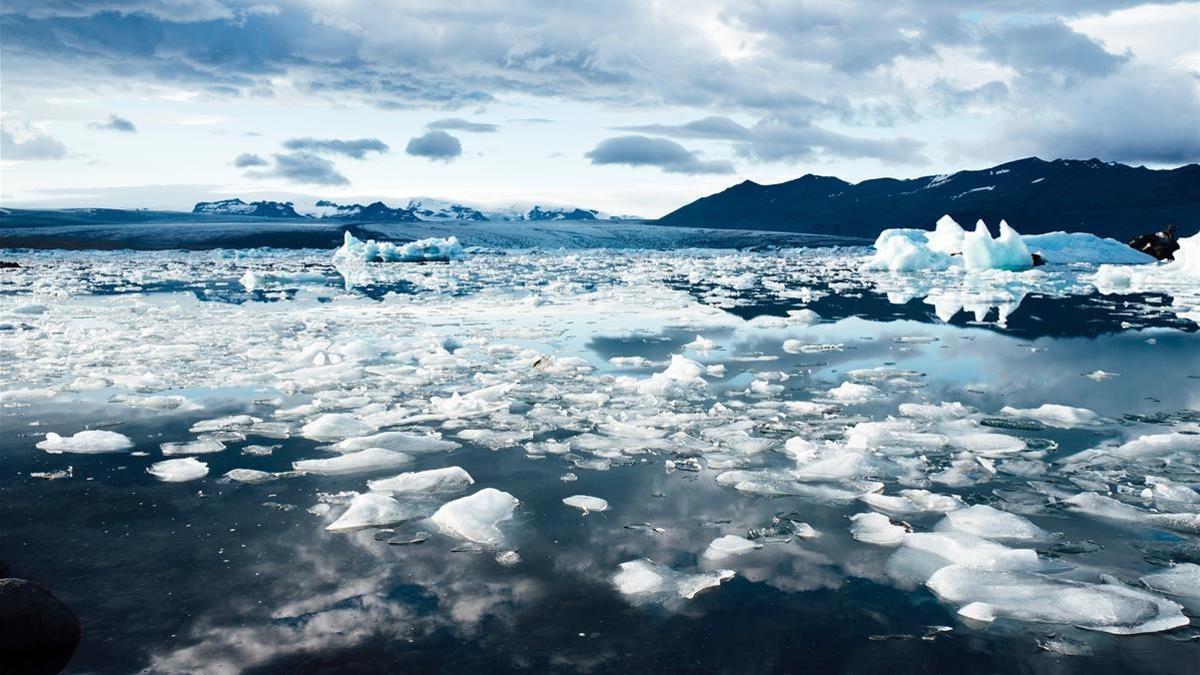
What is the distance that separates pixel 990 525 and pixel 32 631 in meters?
4.22

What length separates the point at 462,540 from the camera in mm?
4180

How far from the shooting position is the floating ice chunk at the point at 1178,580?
3521 mm

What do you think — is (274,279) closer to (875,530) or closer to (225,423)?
(225,423)

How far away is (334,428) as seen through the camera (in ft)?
20.6

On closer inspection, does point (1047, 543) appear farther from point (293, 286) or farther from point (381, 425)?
point (293, 286)

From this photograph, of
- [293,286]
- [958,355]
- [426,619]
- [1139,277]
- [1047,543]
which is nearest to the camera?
[426,619]

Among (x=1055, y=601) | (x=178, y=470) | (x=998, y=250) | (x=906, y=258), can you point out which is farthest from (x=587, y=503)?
(x=906, y=258)

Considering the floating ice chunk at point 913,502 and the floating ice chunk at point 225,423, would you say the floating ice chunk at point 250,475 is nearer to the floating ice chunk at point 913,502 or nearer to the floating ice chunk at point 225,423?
the floating ice chunk at point 225,423

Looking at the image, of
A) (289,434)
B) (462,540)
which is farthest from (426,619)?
(289,434)

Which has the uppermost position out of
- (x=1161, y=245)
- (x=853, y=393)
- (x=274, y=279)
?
(x=1161, y=245)

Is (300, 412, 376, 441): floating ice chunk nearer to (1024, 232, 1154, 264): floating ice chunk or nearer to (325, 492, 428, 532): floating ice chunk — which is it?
(325, 492, 428, 532): floating ice chunk

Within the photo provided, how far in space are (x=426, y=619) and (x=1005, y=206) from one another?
21205cm

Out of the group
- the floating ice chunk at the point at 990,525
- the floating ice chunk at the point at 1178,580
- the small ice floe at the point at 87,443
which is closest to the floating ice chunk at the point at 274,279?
the small ice floe at the point at 87,443

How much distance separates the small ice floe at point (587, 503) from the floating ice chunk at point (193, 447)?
2662 mm
